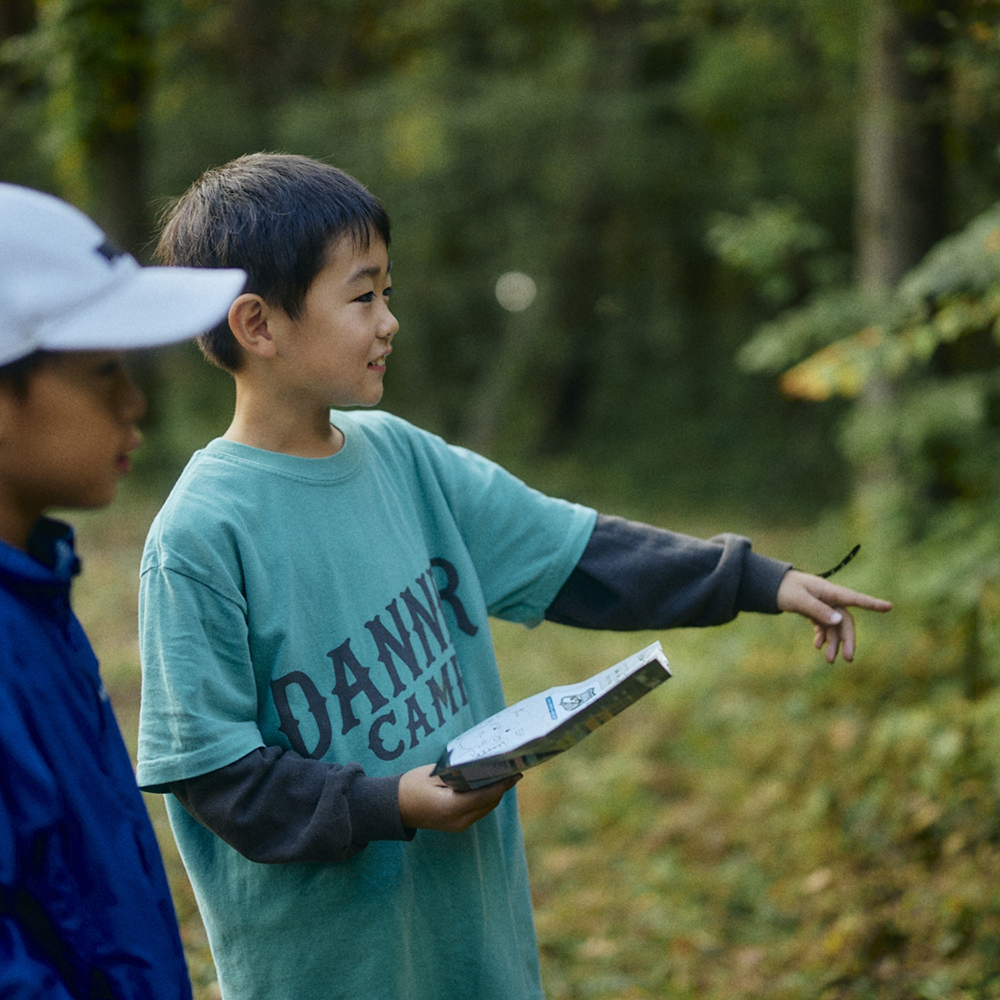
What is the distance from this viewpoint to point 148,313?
3.95 feet

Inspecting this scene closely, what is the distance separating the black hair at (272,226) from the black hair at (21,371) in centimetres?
52

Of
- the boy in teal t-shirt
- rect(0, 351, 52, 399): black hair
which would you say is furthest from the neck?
rect(0, 351, 52, 399): black hair

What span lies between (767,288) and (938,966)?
3.08 m

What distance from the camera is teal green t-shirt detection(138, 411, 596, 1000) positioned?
1.46 metres

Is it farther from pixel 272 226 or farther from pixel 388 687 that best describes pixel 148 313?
pixel 388 687

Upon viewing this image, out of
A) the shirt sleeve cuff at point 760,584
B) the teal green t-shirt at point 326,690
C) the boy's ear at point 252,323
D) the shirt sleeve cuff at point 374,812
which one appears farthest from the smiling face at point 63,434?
the shirt sleeve cuff at point 760,584

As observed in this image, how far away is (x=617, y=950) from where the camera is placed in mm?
3484

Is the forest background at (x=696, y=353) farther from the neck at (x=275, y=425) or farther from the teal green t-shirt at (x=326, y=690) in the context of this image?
the teal green t-shirt at (x=326, y=690)

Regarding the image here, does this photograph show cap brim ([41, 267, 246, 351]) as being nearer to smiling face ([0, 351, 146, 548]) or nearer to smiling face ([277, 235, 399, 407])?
smiling face ([0, 351, 146, 548])

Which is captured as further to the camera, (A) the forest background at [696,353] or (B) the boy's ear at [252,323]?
(A) the forest background at [696,353]

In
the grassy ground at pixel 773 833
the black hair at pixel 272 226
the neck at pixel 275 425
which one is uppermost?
the black hair at pixel 272 226

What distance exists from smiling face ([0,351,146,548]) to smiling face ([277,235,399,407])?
0.42m

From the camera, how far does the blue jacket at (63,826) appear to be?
1.12 meters

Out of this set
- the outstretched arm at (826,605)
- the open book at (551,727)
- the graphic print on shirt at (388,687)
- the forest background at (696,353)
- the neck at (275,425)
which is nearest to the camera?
the open book at (551,727)
